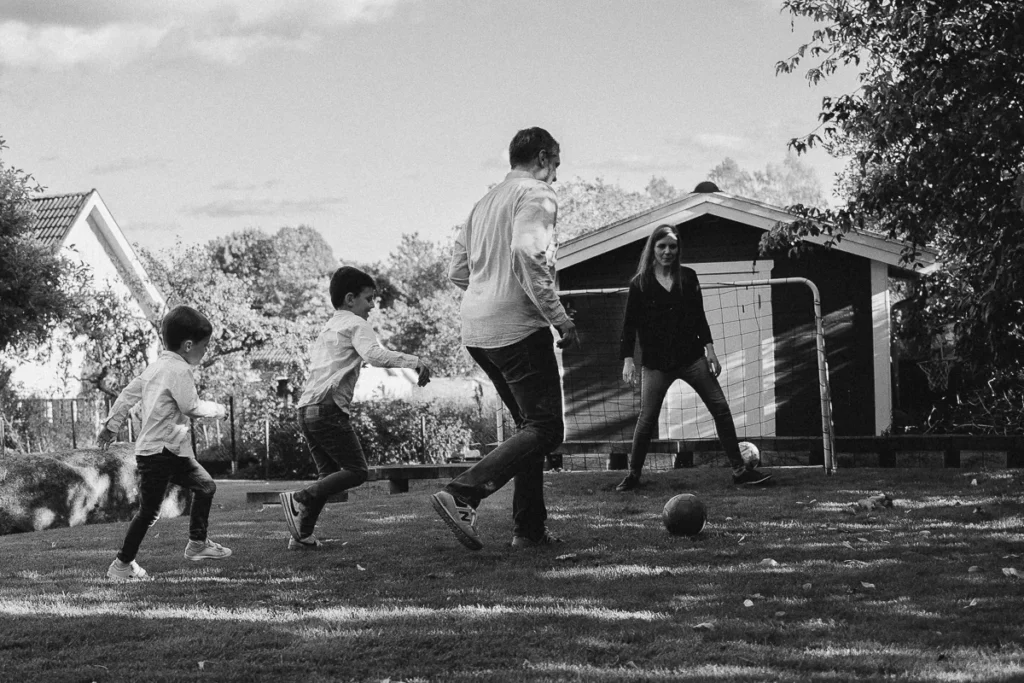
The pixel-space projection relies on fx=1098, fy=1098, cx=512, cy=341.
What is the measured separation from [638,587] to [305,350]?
2730 centimetres

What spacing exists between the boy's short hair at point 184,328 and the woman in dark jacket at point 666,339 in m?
3.42

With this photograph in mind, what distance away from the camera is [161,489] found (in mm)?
5973

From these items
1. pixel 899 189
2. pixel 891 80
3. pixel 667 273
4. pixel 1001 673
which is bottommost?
pixel 1001 673

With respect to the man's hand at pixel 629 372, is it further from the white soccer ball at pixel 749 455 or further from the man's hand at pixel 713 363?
the white soccer ball at pixel 749 455

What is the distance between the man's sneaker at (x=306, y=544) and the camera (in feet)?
20.7

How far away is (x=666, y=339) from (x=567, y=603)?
165 inches

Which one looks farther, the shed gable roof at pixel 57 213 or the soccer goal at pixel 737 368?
the shed gable roof at pixel 57 213

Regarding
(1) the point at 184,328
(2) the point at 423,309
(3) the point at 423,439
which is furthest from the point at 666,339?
(2) the point at 423,309

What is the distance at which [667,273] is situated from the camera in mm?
8555

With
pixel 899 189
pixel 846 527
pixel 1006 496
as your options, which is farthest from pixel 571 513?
pixel 899 189

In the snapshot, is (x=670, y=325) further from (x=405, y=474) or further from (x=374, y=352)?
(x=405, y=474)

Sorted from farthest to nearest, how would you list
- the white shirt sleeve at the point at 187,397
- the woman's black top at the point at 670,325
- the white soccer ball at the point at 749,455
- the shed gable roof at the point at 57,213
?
the shed gable roof at the point at 57,213, the white soccer ball at the point at 749,455, the woman's black top at the point at 670,325, the white shirt sleeve at the point at 187,397

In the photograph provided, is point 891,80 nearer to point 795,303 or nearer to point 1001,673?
point 795,303

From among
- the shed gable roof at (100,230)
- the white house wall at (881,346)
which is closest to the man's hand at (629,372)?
the white house wall at (881,346)
